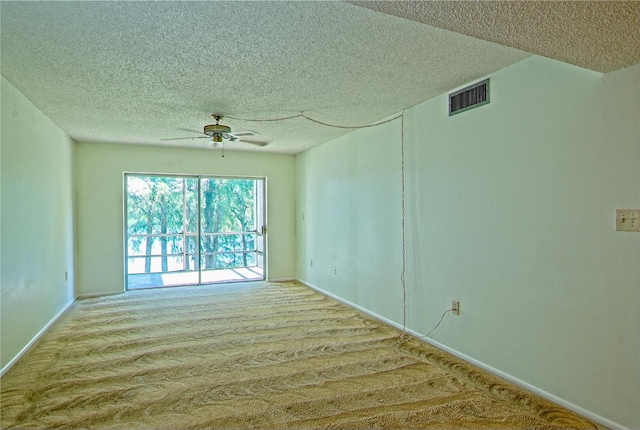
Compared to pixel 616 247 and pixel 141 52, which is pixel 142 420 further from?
pixel 616 247

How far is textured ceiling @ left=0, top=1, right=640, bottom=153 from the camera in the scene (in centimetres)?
177

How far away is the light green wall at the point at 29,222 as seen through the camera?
289 centimetres

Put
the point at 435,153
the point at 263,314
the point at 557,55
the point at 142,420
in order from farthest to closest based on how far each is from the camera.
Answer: the point at 263,314 → the point at 435,153 → the point at 142,420 → the point at 557,55

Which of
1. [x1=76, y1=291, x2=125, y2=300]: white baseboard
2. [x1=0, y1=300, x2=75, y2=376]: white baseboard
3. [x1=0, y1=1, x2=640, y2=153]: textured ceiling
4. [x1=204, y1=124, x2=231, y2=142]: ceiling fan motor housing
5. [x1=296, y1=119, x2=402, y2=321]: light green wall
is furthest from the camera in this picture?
[x1=76, y1=291, x2=125, y2=300]: white baseboard

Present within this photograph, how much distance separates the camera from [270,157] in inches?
259

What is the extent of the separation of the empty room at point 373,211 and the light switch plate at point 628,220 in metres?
0.02

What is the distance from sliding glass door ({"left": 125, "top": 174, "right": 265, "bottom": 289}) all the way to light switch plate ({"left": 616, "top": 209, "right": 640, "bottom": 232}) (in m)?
5.29

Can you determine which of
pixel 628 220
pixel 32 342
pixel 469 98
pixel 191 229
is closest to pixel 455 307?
pixel 628 220

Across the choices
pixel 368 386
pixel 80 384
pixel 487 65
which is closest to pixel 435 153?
pixel 487 65

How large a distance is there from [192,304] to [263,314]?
3.73 feet

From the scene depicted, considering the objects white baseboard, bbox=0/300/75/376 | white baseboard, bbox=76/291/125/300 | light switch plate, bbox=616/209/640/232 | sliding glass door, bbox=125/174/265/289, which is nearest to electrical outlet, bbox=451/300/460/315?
light switch plate, bbox=616/209/640/232

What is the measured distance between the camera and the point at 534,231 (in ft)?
8.31

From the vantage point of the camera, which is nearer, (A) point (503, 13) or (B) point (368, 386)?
(A) point (503, 13)

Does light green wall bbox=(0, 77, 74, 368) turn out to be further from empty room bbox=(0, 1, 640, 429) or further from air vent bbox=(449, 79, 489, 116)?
air vent bbox=(449, 79, 489, 116)
